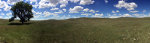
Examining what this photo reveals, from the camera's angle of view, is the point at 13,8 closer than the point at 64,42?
No

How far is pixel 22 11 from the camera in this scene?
62156 mm

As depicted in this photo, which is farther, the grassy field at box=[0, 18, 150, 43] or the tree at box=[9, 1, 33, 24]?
the tree at box=[9, 1, 33, 24]

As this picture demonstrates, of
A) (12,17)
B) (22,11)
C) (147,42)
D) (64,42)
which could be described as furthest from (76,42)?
(12,17)

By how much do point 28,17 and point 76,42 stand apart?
56790 mm

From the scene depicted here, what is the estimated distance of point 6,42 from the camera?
1222 centimetres

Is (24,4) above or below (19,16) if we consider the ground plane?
above

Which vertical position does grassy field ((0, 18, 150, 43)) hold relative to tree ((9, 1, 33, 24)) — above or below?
below

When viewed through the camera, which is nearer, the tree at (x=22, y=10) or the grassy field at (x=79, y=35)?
the grassy field at (x=79, y=35)

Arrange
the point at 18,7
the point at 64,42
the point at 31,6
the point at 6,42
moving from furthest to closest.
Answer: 1. the point at 31,6
2. the point at 18,7
3. the point at 64,42
4. the point at 6,42

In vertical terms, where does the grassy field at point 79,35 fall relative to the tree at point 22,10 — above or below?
below

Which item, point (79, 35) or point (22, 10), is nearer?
point (79, 35)

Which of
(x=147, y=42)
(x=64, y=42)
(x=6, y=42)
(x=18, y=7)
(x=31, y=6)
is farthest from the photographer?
(x=31, y=6)

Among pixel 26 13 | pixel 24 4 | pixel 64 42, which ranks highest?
pixel 24 4

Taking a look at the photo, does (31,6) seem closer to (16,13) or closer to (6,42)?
(16,13)
